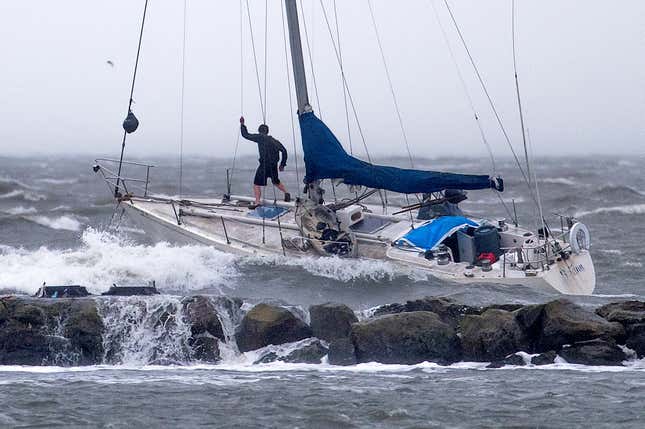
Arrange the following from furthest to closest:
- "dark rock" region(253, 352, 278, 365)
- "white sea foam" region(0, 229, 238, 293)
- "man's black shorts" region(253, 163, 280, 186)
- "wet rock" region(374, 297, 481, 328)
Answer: "man's black shorts" region(253, 163, 280, 186) → "white sea foam" region(0, 229, 238, 293) → "wet rock" region(374, 297, 481, 328) → "dark rock" region(253, 352, 278, 365)

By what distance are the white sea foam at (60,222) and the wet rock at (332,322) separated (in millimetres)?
17199

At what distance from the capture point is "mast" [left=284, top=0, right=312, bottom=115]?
22.2m

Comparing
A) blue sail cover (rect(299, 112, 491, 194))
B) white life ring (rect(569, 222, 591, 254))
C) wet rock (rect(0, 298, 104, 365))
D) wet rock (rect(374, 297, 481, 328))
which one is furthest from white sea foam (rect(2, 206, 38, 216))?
wet rock (rect(374, 297, 481, 328))

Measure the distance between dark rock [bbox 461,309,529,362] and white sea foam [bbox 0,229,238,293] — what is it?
6866 millimetres

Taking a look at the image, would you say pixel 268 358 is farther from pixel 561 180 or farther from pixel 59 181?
pixel 59 181

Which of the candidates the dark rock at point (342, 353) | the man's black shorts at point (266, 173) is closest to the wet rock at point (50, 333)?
the dark rock at point (342, 353)

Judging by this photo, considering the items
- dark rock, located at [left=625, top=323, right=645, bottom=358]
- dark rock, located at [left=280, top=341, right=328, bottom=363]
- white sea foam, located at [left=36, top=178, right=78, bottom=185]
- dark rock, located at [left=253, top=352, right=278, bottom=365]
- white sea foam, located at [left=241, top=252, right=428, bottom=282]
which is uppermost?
white sea foam, located at [left=36, top=178, right=78, bottom=185]

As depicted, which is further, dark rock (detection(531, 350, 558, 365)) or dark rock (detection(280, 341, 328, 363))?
dark rock (detection(280, 341, 328, 363))

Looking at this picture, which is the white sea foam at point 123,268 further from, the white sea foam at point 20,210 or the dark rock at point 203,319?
the white sea foam at point 20,210

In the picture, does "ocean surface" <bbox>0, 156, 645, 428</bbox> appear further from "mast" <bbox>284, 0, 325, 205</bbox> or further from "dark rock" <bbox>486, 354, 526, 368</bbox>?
"mast" <bbox>284, 0, 325, 205</bbox>

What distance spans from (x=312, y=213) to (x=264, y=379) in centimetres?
746

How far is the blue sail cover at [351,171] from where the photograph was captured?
21.2 m

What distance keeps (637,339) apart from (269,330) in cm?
547

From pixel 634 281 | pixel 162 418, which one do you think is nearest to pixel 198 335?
pixel 162 418
